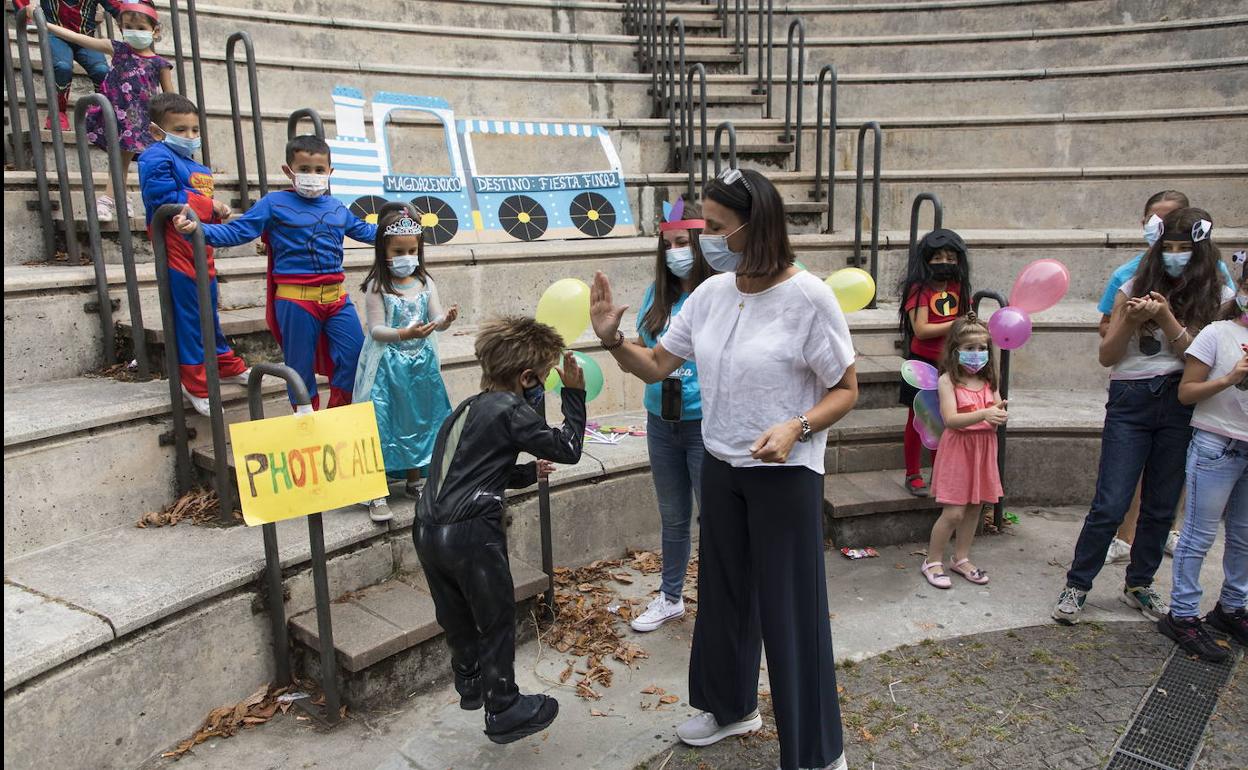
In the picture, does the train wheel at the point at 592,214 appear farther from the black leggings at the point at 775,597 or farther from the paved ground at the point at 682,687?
the black leggings at the point at 775,597

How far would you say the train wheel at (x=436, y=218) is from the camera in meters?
5.97

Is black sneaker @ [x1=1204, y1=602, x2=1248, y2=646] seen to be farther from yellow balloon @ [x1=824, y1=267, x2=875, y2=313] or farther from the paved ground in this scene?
yellow balloon @ [x1=824, y1=267, x2=875, y2=313]

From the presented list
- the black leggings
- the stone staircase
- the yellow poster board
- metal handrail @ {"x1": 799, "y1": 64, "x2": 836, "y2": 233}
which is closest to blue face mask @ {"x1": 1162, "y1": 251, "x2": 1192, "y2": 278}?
the stone staircase

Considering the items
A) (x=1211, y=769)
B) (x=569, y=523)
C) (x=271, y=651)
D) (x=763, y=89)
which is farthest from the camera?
(x=763, y=89)

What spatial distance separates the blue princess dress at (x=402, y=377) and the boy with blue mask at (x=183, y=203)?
0.71 metres

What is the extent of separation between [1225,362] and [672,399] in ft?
7.02

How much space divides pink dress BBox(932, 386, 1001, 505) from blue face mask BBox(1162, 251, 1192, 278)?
98cm

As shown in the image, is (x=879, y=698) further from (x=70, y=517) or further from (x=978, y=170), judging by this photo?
(x=978, y=170)

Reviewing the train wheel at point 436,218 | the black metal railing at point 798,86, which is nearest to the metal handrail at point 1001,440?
the black metal railing at point 798,86

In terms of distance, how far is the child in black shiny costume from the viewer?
2.90m

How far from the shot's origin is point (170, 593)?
310 centimetres

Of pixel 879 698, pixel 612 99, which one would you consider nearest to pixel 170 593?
pixel 879 698

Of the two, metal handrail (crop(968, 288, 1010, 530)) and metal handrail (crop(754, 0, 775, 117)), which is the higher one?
metal handrail (crop(754, 0, 775, 117))

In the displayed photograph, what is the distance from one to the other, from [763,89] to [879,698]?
6.59m
